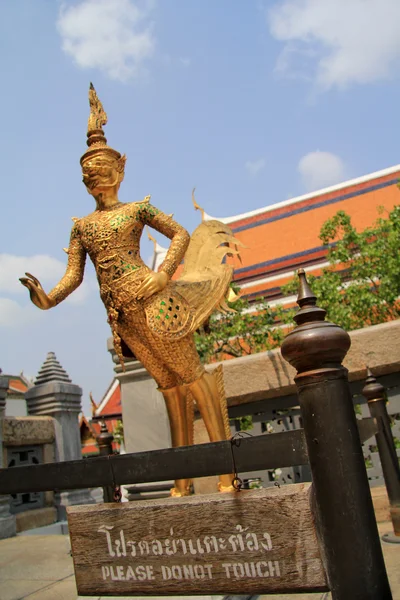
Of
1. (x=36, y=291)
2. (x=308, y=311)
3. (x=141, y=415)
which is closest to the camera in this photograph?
(x=308, y=311)

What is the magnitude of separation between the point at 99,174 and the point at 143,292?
75 centimetres

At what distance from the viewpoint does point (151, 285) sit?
2.65 metres

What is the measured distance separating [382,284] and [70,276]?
7139mm

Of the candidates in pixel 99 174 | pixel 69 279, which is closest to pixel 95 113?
pixel 99 174

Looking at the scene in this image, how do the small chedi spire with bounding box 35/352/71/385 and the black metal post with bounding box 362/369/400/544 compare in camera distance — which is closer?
the black metal post with bounding box 362/369/400/544

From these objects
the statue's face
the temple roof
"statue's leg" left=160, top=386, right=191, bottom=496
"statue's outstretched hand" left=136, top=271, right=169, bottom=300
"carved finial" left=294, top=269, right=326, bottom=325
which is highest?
the temple roof

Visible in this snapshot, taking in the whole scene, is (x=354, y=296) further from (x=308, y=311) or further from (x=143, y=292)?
(x=308, y=311)

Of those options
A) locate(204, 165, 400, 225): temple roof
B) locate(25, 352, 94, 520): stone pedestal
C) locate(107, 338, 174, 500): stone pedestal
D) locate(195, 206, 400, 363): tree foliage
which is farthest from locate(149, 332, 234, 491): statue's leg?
locate(204, 165, 400, 225): temple roof

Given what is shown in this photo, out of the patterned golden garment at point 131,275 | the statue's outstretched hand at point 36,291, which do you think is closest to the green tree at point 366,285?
the patterned golden garment at point 131,275

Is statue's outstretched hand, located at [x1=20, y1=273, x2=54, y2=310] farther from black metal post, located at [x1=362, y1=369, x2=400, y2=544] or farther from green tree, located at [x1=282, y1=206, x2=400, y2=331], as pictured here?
green tree, located at [x1=282, y1=206, x2=400, y2=331]

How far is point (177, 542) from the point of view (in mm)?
1466

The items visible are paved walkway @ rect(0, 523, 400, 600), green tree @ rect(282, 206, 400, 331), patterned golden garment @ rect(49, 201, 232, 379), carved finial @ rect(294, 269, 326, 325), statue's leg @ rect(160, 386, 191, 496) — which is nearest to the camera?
carved finial @ rect(294, 269, 326, 325)

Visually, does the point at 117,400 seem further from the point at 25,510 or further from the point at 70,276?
the point at 70,276

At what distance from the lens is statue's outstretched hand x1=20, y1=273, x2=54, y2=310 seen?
9.23ft
